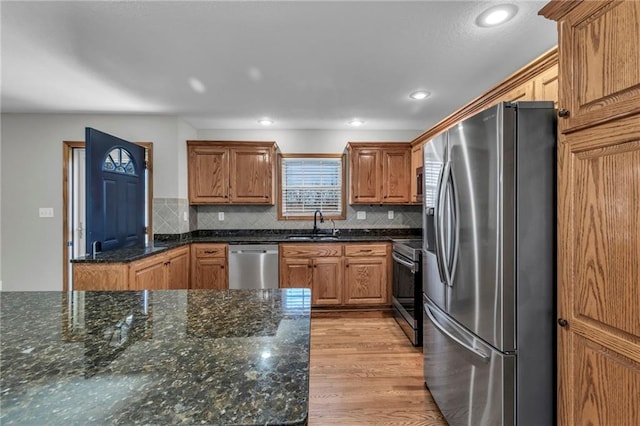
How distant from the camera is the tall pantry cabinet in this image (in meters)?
1.01

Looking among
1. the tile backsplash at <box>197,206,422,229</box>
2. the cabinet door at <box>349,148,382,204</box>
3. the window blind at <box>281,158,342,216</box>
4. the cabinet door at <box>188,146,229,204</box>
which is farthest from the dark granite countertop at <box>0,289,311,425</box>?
the window blind at <box>281,158,342,216</box>

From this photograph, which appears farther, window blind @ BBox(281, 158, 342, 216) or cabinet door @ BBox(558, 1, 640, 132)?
window blind @ BBox(281, 158, 342, 216)

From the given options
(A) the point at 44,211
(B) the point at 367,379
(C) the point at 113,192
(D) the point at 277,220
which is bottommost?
(B) the point at 367,379

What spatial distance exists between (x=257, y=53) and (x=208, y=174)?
2112mm

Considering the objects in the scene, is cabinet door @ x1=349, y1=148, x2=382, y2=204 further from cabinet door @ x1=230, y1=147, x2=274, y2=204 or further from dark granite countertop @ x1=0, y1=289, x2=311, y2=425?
dark granite countertop @ x1=0, y1=289, x2=311, y2=425

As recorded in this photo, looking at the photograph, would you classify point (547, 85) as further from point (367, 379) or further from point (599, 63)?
point (367, 379)

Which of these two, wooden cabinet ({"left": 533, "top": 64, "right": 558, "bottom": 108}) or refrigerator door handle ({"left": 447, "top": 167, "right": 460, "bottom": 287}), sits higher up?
wooden cabinet ({"left": 533, "top": 64, "right": 558, "bottom": 108})

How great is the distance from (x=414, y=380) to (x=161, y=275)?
8.31ft

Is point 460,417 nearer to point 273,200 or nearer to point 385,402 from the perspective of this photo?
point 385,402

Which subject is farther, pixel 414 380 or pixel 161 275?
pixel 161 275

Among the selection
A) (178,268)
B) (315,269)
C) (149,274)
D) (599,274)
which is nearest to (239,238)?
(178,268)

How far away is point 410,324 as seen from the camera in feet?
9.80

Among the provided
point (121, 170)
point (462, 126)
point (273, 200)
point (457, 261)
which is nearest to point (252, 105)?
point (273, 200)

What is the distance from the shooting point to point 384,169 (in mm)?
4105
